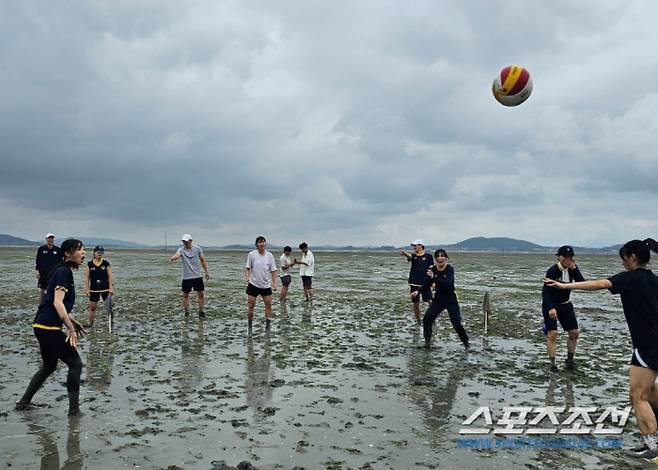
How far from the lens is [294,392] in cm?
760

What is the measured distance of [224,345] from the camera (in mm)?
11000

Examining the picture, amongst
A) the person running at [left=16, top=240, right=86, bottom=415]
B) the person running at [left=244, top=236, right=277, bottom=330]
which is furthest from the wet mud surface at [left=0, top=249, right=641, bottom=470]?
the person running at [left=244, top=236, right=277, bottom=330]

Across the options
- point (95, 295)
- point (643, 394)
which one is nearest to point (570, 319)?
point (643, 394)

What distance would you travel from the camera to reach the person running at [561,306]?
29.4 ft

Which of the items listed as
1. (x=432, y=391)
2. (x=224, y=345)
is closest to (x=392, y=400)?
(x=432, y=391)

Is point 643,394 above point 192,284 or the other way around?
the other way around

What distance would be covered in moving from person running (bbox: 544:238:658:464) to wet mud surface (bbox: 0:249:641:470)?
0.44m

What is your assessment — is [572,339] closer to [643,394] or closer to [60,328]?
[643,394]

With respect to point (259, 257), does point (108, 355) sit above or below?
below

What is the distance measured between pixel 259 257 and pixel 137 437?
7.32 metres

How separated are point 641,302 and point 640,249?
23.8 inches

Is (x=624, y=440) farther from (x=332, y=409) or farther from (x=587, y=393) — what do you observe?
(x=332, y=409)

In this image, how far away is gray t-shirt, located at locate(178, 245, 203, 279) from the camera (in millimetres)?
14039

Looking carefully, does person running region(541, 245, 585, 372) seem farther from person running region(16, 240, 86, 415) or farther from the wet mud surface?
person running region(16, 240, 86, 415)
